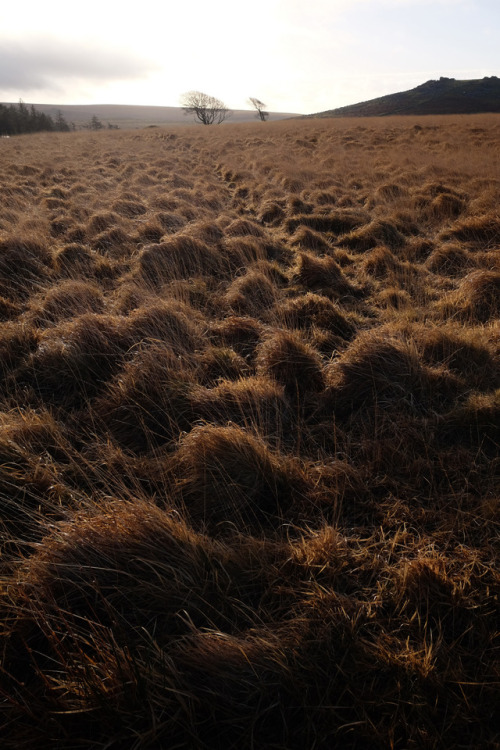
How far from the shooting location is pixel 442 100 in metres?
50.3

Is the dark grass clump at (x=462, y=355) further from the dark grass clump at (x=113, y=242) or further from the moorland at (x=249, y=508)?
the dark grass clump at (x=113, y=242)

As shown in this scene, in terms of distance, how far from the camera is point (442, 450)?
233 cm

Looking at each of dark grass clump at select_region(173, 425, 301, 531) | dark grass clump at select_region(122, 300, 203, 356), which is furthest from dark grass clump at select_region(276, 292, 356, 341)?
dark grass clump at select_region(173, 425, 301, 531)

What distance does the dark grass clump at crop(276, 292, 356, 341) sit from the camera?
386 centimetres

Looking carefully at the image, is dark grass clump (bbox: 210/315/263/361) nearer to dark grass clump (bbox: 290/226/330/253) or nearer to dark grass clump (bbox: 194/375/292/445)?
dark grass clump (bbox: 194/375/292/445)

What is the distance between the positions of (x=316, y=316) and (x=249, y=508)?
2.46m

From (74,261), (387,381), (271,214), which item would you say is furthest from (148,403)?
(271,214)

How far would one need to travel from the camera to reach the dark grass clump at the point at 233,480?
78.6 inches

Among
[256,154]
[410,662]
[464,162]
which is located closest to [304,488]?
[410,662]

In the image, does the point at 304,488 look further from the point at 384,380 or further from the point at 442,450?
the point at 384,380

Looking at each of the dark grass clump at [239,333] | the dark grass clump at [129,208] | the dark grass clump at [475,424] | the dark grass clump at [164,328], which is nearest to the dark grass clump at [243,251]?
the dark grass clump at [239,333]

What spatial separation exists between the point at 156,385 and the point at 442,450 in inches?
77.3

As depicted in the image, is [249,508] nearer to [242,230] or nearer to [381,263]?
[381,263]

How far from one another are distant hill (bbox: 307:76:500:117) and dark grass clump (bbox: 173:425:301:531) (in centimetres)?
5153
